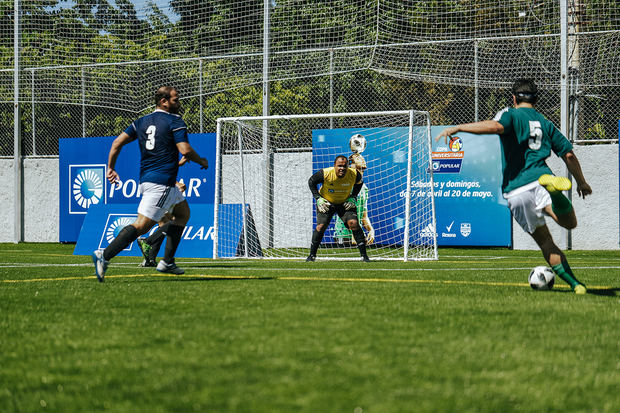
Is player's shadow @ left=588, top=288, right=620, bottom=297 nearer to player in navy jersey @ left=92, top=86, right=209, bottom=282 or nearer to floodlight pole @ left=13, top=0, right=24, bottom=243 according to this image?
player in navy jersey @ left=92, top=86, right=209, bottom=282

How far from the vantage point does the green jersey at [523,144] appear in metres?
6.76

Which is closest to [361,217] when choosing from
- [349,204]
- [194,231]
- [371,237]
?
[371,237]

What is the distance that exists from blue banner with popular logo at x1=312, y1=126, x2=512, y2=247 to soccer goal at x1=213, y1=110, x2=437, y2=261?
1.3 inches

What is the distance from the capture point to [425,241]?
1592cm

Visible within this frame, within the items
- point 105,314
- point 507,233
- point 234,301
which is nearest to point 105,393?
point 105,314

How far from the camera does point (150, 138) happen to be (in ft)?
27.1

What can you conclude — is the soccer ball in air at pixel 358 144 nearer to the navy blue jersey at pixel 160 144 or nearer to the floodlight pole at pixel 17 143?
the floodlight pole at pixel 17 143

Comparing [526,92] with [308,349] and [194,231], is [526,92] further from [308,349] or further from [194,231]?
[194,231]

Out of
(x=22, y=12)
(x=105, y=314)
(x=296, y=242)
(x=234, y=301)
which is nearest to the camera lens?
(x=105, y=314)

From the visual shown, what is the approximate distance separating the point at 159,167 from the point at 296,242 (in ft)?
33.2

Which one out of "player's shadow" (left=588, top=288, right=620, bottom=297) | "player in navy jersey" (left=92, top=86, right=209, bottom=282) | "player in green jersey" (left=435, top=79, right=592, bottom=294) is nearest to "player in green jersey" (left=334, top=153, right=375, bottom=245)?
"player in navy jersey" (left=92, top=86, right=209, bottom=282)

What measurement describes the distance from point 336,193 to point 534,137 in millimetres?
6236

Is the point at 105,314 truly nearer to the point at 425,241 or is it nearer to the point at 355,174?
the point at 355,174

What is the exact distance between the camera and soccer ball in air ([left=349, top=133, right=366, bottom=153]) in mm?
17969
